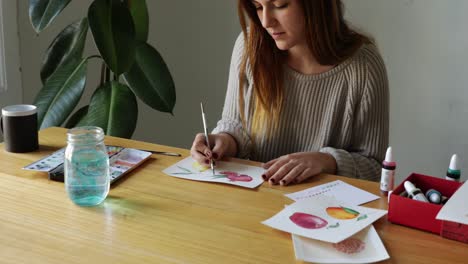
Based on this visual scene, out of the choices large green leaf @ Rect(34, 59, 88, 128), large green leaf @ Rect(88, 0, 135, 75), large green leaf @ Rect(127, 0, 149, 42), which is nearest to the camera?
large green leaf @ Rect(88, 0, 135, 75)

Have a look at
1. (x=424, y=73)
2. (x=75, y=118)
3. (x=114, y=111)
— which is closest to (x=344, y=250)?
(x=114, y=111)

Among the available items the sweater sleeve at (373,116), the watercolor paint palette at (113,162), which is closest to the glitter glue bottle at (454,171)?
the sweater sleeve at (373,116)

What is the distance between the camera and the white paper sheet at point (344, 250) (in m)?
0.82

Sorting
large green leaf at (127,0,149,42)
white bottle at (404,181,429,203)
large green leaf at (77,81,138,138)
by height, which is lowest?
large green leaf at (77,81,138,138)

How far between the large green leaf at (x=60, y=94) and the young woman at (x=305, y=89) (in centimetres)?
64

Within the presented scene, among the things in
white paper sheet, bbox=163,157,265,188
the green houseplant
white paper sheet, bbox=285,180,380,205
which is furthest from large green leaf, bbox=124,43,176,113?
white paper sheet, bbox=285,180,380,205

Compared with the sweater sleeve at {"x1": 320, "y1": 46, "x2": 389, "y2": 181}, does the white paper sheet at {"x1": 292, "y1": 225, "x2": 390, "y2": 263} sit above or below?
below

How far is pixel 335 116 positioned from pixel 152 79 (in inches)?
31.8

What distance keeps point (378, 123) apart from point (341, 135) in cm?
11

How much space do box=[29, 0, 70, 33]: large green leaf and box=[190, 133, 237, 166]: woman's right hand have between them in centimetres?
76

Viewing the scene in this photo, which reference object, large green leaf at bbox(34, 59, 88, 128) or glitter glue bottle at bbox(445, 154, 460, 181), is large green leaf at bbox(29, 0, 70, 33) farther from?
glitter glue bottle at bbox(445, 154, 460, 181)

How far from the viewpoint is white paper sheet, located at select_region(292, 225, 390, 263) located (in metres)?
0.82

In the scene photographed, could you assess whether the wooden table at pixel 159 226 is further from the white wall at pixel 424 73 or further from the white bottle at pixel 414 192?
the white wall at pixel 424 73

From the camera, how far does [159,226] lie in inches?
36.6
